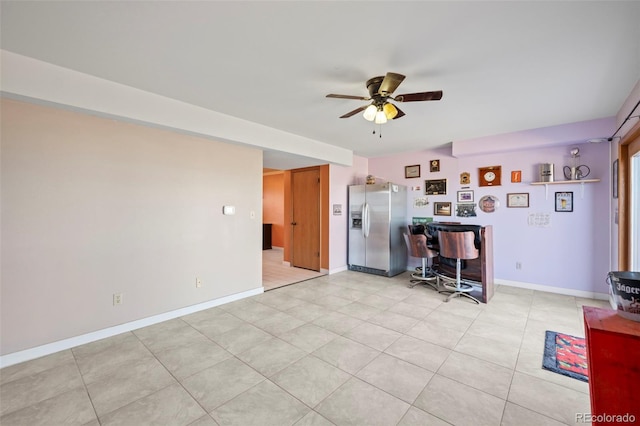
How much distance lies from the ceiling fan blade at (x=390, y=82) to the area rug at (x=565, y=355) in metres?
2.75

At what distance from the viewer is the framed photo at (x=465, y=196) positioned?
5.03 meters

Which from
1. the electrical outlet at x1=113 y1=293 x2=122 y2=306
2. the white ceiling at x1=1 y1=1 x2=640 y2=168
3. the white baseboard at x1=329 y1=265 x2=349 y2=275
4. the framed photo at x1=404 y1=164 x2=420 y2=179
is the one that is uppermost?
the white ceiling at x1=1 y1=1 x2=640 y2=168

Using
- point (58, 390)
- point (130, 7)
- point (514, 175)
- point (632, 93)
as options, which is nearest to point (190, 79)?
point (130, 7)

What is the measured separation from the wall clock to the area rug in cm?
274

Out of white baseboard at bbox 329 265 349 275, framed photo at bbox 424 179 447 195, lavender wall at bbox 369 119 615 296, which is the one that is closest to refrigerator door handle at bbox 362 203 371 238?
white baseboard at bbox 329 265 349 275

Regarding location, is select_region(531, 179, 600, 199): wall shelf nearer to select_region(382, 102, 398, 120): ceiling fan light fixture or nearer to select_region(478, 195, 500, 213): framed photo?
select_region(478, 195, 500, 213): framed photo

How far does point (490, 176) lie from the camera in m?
4.80

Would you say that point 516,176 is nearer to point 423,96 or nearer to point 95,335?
point 423,96

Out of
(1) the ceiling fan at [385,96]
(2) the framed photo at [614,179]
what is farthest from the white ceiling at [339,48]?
(2) the framed photo at [614,179]

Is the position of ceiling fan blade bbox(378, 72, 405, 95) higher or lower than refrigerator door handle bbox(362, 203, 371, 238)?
higher

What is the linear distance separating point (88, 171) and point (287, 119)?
7.66 feet

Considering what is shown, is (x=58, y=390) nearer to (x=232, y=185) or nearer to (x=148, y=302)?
(x=148, y=302)

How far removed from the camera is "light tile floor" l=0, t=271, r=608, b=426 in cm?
176

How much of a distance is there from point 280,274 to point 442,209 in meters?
3.60
